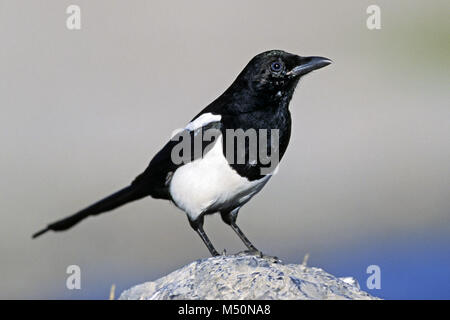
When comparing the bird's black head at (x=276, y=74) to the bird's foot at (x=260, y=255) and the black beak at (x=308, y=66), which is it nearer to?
the black beak at (x=308, y=66)

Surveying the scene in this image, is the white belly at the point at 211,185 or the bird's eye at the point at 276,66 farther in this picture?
the bird's eye at the point at 276,66

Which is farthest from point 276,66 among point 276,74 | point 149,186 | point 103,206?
point 103,206

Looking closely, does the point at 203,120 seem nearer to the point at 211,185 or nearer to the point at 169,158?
the point at 169,158

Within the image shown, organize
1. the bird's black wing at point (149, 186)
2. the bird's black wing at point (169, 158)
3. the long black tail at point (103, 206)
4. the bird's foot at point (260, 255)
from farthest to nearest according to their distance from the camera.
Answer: the long black tail at point (103, 206) < the bird's black wing at point (149, 186) < the bird's black wing at point (169, 158) < the bird's foot at point (260, 255)

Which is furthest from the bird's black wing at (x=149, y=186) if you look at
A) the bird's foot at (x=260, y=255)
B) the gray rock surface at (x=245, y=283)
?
the gray rock surface at (x=245, y=283)

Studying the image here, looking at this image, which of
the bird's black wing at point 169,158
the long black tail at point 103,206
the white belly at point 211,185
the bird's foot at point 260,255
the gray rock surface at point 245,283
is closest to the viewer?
the gray rock surface at point 245,283

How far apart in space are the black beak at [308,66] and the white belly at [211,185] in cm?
63

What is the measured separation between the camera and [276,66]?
4.48 m

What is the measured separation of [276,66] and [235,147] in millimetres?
594

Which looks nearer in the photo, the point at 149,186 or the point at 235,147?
the point at 235,147

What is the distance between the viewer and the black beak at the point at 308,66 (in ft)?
14.6

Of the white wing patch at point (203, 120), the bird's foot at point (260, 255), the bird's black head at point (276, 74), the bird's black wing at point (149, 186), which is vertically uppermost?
the bird's black head at point (276, 74)
